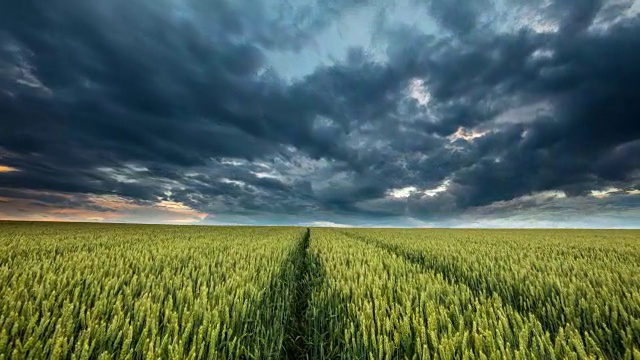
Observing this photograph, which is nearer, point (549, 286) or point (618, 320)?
point (618, 320)

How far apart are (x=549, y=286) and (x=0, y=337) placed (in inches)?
227

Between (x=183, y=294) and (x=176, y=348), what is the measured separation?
1531 mm

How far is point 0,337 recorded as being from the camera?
1998 mm

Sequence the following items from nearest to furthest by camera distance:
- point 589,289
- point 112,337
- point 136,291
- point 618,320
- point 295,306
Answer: point 112,337, point 618,320, point 136,291, point 589,289, point 295,306

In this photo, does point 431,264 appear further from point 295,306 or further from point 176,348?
point 176,348

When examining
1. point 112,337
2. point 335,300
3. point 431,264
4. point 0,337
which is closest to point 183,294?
point 112,337

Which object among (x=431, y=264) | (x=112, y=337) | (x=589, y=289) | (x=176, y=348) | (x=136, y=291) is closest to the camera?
(x=176, y=348)

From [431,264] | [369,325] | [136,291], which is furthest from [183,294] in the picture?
[431,264]

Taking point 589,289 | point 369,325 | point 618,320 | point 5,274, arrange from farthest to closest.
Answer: point 5,274 < point 589,289 < point 618,320 < point 369,325

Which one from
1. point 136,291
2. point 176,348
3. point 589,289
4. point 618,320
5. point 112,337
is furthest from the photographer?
point 589,289

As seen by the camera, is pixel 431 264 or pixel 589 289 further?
pixel 431 264

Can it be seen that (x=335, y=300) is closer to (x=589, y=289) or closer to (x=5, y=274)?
(x=589, y=289)

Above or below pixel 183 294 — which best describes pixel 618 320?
below

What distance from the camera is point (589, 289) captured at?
3.95m
